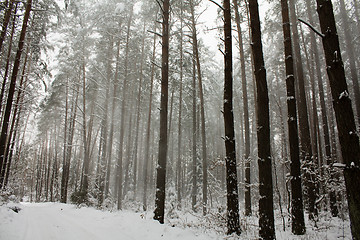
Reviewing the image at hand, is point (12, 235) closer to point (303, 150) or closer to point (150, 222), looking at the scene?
point (150, 222)

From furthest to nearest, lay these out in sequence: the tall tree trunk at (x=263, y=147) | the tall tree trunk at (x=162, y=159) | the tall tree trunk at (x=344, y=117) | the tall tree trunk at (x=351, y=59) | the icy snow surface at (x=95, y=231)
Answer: the tall tree trunk at (x=351, y=59) → the tall tree trunk at (x=162, y=159) → the icy snow surface at (x=95, y=231) → the tall tree trunk at (x=263, y=147) → the tall tree trunk at (x=344, y=117)

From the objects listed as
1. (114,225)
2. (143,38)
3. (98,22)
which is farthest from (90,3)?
(114,225)

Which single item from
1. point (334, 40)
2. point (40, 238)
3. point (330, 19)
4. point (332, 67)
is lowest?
point (40, 238)

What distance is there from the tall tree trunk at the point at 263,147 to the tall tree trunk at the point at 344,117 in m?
1.72

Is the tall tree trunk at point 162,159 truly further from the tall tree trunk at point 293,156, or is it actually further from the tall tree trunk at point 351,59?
the tall tree trunk at point 351,59

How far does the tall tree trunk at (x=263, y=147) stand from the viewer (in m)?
5.37

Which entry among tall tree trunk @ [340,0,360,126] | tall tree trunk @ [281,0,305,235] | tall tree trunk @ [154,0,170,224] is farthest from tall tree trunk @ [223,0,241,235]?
tall tree trunk @ [340,0,360,126]

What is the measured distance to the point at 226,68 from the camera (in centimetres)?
679

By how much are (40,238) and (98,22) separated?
14.0 meters

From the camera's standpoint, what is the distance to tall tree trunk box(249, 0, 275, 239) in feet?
17.6

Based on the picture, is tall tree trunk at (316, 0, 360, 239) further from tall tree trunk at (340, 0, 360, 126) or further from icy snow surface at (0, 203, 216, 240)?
tall tree trunk at (340, 0, 360, 126)

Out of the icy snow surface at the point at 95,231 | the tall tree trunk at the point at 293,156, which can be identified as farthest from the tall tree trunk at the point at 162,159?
the tall tree trunk at the point at 293,156

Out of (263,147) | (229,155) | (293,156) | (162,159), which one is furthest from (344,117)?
(162,159)

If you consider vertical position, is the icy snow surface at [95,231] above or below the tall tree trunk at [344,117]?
below
